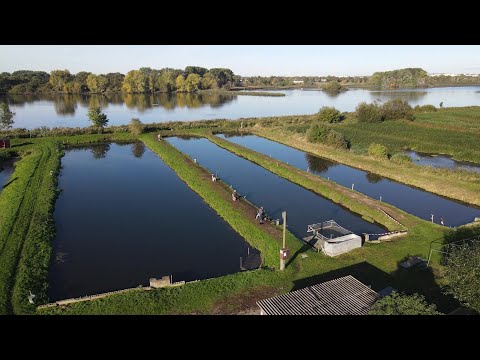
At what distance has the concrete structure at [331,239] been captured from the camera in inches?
672

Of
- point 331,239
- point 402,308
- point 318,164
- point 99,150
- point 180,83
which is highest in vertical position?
point 180,83

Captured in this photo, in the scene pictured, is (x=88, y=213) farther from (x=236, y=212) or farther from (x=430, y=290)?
(x=430, y=290)

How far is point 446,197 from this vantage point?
88.5 feet

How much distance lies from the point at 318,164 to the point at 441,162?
12626 mm

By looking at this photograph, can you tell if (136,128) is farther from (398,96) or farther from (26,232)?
(398,96)

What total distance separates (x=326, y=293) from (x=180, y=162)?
79.6ft

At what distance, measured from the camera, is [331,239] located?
17547 mm

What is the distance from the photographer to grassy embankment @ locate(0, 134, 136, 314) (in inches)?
567

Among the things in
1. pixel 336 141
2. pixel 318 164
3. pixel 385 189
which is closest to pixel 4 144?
pixel 318 164

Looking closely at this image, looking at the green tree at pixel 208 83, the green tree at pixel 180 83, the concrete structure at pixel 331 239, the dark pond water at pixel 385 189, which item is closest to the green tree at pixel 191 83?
the green tree at pixel 180 83

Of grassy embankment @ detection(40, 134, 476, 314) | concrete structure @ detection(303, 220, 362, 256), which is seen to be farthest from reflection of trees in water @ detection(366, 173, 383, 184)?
concrete structure @ detection(303, 220, 362, 256)

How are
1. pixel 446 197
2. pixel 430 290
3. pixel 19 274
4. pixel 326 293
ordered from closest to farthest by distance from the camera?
1. pixel 326 293
2. pixel 430 290
3. pixel 19 274
4. pixel 446 197

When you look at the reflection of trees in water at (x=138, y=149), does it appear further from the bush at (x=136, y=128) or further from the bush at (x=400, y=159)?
the bush at (x=400, y=159)
